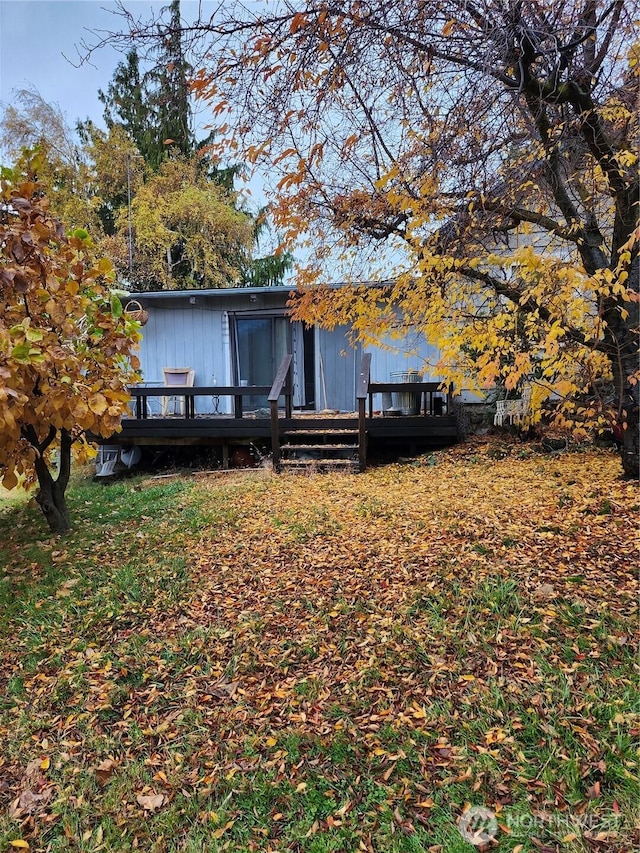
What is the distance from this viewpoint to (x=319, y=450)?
7.21m

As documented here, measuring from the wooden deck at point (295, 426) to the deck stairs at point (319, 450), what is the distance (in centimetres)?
2

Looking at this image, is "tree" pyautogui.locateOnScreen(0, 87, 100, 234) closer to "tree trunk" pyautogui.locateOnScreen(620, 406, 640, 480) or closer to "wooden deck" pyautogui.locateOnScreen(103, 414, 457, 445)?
"wooden deck" pyautogui.locateOnScreen(103, 414, 457, 445)

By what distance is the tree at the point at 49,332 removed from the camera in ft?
10.6

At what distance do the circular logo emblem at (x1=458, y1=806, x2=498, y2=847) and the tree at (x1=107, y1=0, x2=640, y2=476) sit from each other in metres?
2.71

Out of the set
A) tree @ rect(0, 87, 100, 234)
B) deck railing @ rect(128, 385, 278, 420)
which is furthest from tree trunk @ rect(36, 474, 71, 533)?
tree @ rect(0, 87, 100, 234)

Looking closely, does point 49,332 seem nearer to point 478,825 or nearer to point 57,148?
point 478,825

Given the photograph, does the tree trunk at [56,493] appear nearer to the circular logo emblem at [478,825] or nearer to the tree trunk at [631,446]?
the circular logo emblem at [478,825]

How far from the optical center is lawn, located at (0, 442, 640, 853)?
5.82ft

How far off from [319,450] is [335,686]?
4920 mm

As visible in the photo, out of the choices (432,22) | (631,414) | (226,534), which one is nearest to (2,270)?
(226,534)

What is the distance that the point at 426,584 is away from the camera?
3027mm

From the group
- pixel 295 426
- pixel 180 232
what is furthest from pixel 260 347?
pixel 180 232

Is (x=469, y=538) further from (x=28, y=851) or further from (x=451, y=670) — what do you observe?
(x=28, y=851)

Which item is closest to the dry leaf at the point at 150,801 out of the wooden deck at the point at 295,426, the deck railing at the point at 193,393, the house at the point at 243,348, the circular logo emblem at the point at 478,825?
the circular logo emblem at the point at 478,825
